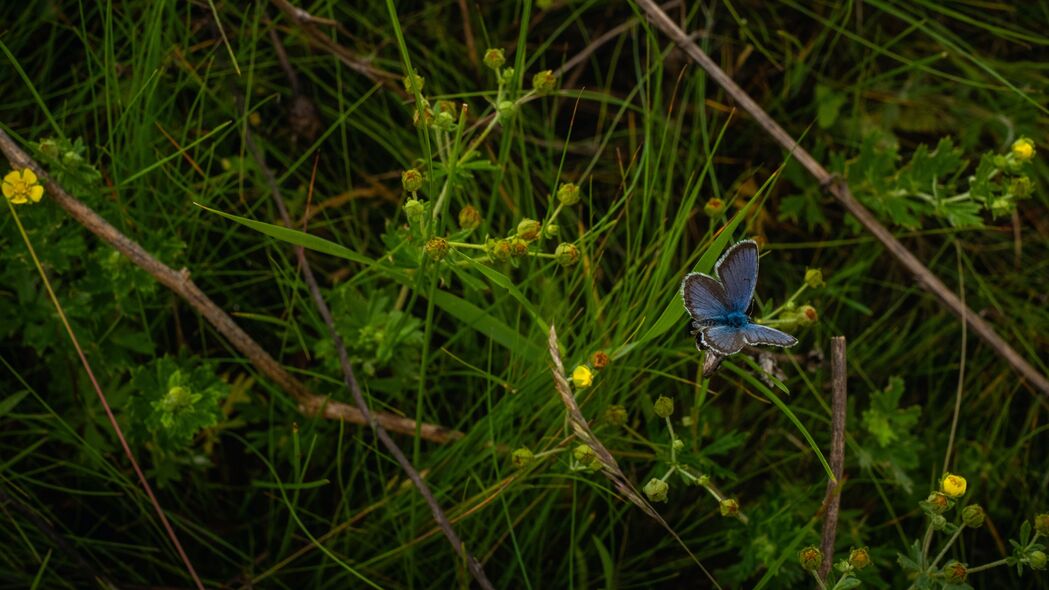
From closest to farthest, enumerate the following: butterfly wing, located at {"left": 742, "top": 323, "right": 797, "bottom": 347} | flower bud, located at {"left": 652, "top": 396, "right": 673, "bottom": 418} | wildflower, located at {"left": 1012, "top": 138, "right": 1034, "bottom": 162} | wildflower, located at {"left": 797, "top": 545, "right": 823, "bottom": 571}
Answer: butterfly wing, located at {"left": 742, "top": 323, "right": 797, "bottom": 347} < wildflower, located at {"left": 797, "top": 545, "right": 823, "bottom": 571} < flower bud, located at {"left": 652, "top": 396, "right": 673, "bottom": 418} < wildflower, located at {"left": 1012, "top": 138, "right": 1034, "bottom": 162}

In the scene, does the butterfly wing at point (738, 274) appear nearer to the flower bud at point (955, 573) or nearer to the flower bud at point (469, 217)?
the flower bud at point (469, 217)

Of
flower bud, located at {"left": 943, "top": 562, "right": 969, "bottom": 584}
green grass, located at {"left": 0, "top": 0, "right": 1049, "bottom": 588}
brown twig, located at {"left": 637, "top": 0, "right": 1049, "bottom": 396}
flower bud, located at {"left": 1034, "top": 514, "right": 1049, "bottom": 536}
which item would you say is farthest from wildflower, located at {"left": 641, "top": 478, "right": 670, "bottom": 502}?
brown twig, located at {"left": 637, "top": 0, "right": 1049, "bottom": 396}

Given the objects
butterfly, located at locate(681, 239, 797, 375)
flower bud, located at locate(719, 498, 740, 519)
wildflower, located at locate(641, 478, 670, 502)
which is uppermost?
butterfly, located at locate(681, 239, 797, 375)

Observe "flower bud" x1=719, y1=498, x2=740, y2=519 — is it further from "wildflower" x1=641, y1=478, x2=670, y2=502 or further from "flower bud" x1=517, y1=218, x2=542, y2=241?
"flower bud" x1=517, y1=218, x2=542, y2=241

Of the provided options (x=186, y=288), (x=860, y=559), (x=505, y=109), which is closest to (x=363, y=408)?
(x=186, y=288)

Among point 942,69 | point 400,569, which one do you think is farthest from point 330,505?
point 942,69

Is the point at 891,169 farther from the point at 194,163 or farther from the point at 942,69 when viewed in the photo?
the point at 194,163

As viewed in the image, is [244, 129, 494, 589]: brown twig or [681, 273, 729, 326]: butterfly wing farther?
[244, 129, 494, 589]: brown twig
